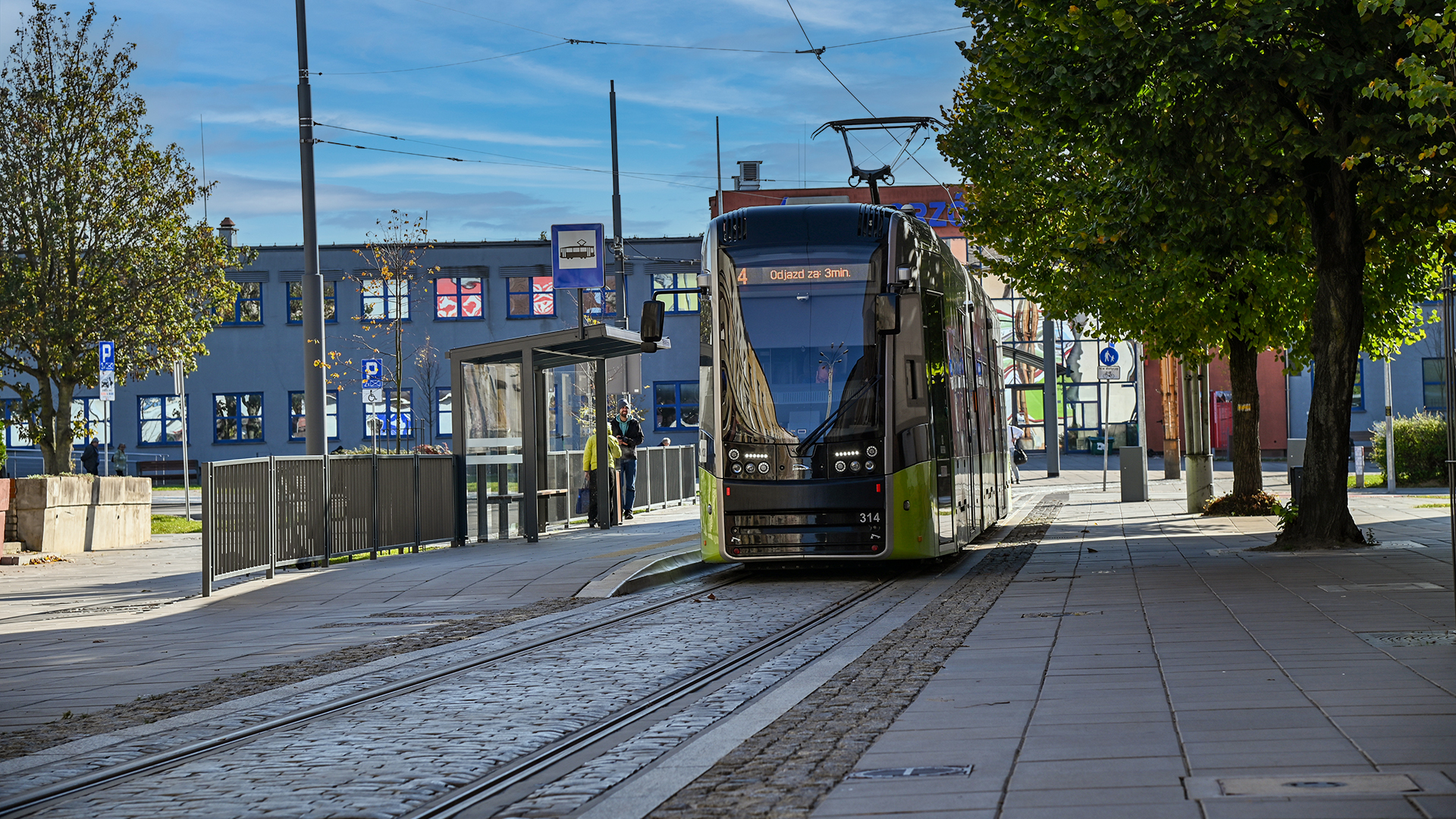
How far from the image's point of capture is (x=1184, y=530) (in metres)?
20.4

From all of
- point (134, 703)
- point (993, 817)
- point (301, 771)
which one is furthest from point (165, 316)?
point (993, 817)

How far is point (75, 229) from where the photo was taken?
27.4 meters

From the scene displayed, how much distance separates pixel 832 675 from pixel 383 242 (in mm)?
31866

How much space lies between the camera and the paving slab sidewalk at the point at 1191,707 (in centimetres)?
487

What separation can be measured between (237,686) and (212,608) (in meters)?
5.15

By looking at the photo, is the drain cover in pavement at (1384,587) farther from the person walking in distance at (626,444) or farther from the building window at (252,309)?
the building window at (252,309)

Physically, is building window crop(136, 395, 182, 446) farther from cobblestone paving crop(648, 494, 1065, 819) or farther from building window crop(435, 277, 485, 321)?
cobblestone paving crop(648, 494, 1065, 819)

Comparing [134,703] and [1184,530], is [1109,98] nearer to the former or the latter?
[1184,530]

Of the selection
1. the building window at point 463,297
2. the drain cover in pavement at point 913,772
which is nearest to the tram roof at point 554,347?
the drain cover in pavement at point 913,772

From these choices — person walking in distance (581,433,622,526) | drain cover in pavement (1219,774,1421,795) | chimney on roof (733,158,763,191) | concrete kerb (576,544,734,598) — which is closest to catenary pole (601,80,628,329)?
person walking in distance (581,433,622,526)

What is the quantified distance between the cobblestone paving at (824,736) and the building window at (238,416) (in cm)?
4722

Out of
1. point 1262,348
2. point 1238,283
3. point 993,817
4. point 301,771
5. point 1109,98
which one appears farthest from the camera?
point 1262,348

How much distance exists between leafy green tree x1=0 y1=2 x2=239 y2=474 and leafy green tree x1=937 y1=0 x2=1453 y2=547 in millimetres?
17875

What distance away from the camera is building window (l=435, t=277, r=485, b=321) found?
54.4 meters
